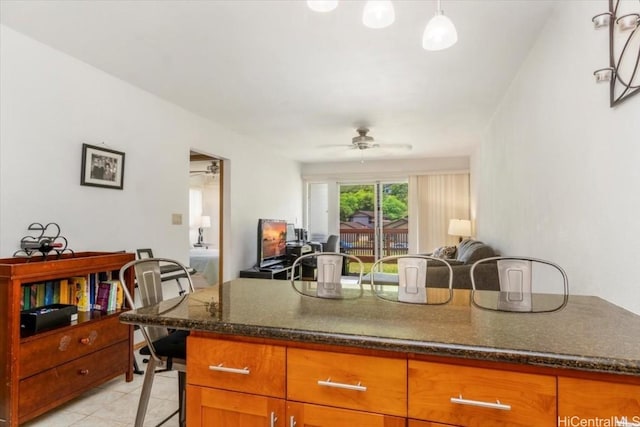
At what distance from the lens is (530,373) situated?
2.87ft

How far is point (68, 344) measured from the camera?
2189mm

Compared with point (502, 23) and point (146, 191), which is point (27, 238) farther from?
point (502, 23)

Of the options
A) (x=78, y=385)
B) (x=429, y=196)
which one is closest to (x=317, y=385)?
(x=78, y=385)

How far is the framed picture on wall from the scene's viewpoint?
2.80 m

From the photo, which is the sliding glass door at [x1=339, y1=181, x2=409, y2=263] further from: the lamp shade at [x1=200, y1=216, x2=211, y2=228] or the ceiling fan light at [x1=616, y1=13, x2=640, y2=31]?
the ceiling fan light at [x1=616, y1=13, x2=640, y2=31]

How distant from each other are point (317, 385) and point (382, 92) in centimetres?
297

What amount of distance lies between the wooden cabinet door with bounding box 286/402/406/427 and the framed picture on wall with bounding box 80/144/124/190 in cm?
265

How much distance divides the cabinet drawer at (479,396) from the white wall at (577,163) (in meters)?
0.77

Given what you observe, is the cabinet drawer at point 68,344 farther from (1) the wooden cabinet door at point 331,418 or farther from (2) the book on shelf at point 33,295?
(1) the wooden cabinet door at point 331,418

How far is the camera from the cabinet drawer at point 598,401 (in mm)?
823

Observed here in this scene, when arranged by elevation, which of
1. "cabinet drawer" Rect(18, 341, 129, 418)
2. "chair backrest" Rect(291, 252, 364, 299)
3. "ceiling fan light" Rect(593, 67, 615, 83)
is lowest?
→ "cabinet drawer" Rect(18, 341, 129, 418)

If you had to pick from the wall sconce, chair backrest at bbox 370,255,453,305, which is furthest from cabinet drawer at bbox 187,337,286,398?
the wall sconce

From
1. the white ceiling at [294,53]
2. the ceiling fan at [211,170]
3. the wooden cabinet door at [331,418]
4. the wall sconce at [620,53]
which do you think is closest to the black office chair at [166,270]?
the white ceiling at [294,53]

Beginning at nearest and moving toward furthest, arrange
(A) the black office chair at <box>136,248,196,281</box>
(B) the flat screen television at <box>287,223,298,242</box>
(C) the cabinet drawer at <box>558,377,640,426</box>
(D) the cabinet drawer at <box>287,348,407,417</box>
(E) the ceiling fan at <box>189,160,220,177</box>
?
(C) the cabinet drawer at <box>558,377,640,426</box> < (D) the cabinet drawer at <box>287,348,407,417</box> < (A) the black office chair at <box>136,248,196,281</box> < (B) the flat screen television at <box>287,223,298,242</box> < (E) the ceiling fan at <box>189,160,220,177</box>
